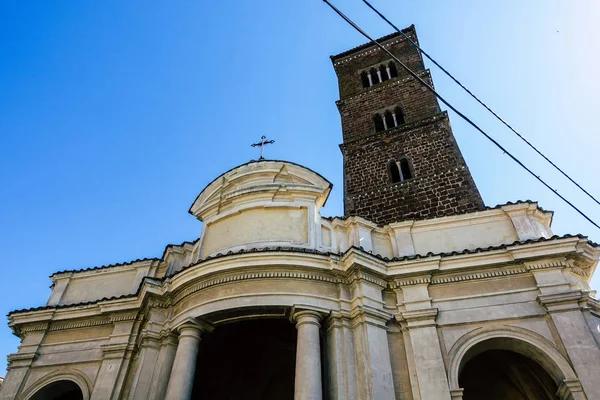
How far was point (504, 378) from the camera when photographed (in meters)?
12.4

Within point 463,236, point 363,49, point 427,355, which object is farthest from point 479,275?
point 363,49

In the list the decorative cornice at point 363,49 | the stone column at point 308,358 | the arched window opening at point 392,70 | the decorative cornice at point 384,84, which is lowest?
the stone column at point 308,358

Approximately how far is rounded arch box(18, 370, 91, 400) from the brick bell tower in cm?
1124

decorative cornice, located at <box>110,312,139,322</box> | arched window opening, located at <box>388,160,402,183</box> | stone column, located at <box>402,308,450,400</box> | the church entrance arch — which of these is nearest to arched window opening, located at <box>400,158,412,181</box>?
arched window opening, located at <box>388,160,402,183</box>

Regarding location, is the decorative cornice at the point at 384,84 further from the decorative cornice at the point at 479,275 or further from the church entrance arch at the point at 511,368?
the church entrance arch at the point at 511,368

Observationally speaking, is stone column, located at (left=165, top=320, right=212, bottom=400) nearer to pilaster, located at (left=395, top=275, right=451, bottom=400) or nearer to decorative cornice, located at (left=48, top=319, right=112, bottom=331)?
decorative cornice, located at (left=48, top=319, right=112, bottom=331)

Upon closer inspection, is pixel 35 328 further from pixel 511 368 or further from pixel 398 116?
pixel 398 116

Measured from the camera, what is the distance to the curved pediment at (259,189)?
1251 cm

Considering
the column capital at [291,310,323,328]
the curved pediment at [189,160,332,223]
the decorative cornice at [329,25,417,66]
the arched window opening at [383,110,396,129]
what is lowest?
the column capital at [291,310,323,328]

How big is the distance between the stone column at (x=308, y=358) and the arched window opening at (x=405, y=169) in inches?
412

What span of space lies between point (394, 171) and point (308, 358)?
12060 mm

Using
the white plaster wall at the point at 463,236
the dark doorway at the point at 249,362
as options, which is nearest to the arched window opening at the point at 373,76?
the white plaster wall at the point at 463,236

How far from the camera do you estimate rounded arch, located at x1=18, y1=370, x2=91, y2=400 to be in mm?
11602

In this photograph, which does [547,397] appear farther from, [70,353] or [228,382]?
[70,353]
